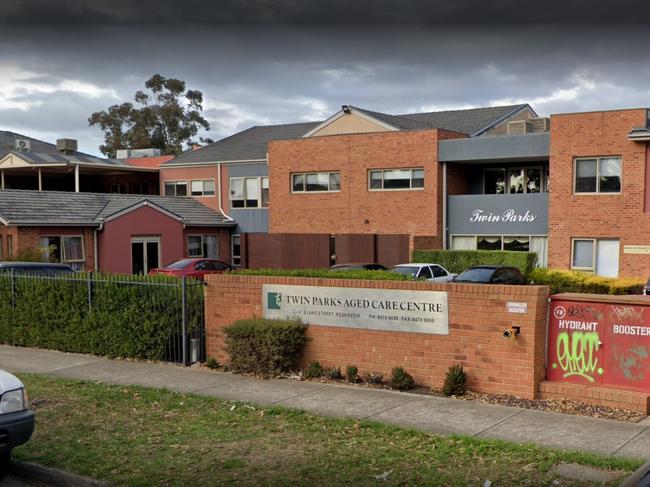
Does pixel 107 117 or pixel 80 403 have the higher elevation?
pixel 107 117

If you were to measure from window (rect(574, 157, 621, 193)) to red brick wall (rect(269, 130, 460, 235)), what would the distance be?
5.86 meters

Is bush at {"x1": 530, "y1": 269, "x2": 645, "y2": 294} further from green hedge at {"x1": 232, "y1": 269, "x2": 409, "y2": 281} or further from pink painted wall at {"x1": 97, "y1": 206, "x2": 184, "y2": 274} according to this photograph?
pink painted wall at {"x1": 97, "y1": 206, "x2": 184, "y2": 274}

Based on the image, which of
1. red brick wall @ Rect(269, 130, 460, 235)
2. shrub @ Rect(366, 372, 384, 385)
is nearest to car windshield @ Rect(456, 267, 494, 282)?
red brick wall @ Rect(269, 130, 460, 235)

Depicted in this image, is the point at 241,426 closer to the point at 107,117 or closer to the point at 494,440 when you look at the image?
the point at 494,440

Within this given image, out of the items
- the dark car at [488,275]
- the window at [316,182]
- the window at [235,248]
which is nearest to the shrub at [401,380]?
the dark car at [488,275]

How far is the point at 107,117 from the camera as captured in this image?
68.9 meters

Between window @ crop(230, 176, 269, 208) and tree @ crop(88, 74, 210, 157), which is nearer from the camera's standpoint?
window @ crop(230, 176, 269, 208)

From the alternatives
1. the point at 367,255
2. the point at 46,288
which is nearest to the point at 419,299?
the point at 46,288

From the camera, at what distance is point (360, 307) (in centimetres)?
1153

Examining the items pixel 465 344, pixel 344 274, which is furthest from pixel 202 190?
pixel 465 344

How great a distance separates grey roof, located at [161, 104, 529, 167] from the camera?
35.9m

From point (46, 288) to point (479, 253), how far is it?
17.6 meters

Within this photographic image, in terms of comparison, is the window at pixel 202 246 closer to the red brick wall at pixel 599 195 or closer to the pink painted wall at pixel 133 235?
the pink painted wall at pixel 133 235

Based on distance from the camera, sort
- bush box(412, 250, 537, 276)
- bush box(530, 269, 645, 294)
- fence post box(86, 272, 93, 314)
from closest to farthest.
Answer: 1. fence post box(86, 272, 93, 314)
2. bush box(530, 269, 645, 294)
3. bush box(412, 250, 537, 276)
